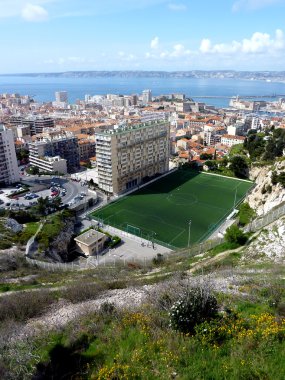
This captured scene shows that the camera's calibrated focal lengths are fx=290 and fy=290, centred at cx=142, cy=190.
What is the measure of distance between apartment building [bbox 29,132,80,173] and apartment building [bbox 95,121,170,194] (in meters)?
18.2

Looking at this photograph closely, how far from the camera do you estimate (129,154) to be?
50594mm

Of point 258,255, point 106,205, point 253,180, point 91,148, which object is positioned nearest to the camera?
point 258,255

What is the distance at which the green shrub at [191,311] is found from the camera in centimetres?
954

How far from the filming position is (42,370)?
9148mm

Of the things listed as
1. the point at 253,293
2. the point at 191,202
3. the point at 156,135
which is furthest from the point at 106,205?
the point at 253,293

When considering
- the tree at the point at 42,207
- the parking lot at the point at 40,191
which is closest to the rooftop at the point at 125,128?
the parking lot at the point at 40,191

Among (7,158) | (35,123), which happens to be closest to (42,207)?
(7,158)

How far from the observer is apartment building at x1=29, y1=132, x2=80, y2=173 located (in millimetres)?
61059

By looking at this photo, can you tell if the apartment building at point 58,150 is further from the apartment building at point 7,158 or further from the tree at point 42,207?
the tree at point 42,207

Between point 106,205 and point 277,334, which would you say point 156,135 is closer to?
point 106,205

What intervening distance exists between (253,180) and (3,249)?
144 ft

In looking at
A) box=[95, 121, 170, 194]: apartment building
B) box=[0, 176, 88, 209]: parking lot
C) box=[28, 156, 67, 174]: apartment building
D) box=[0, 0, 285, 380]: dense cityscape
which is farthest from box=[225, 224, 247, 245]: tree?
box=[28, 156, 67, 174]: apartment building

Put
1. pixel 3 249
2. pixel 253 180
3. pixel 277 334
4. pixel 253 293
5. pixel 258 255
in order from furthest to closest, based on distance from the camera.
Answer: pixel 253 180 → pixel 3 249 → pixel 258 255 → pixel 253 293 → pixel 277 334

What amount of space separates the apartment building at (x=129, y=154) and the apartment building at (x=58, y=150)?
1817cm
